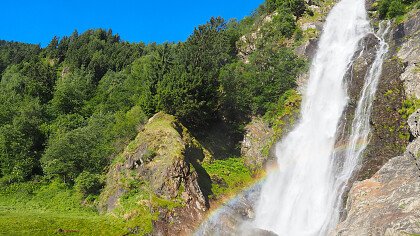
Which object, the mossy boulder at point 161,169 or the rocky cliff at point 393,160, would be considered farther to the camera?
the mossy boulder at point 161,169

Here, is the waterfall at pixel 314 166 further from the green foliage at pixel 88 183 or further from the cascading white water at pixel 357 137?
the green foliage at pixel 88 183

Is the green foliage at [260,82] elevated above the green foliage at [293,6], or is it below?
below

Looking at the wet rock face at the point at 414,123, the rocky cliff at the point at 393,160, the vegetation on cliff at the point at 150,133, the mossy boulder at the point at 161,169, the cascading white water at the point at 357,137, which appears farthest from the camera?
the vegetation on cliff at the point at 150,133

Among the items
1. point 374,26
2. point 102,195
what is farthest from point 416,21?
point 102,195

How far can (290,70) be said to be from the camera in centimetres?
4738

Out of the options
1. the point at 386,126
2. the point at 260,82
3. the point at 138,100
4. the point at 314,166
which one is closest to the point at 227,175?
the point at 314,166

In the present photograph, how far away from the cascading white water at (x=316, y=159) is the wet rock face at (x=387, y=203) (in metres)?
3.30

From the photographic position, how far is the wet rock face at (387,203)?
18.8m

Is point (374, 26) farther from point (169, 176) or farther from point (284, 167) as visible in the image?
point (169, 176)

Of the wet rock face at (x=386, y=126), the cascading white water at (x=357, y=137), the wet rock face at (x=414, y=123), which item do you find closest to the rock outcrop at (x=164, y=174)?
the cascading white water at (x=357, y=137)

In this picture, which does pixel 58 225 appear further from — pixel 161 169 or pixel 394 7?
pixel 394 7

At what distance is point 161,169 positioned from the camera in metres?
31.0

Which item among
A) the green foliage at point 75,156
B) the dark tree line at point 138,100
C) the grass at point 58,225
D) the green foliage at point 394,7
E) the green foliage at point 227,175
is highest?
the green foliage at point 394,7

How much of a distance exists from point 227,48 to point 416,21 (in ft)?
84.1
